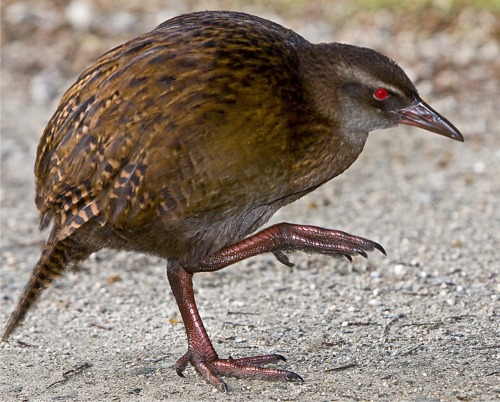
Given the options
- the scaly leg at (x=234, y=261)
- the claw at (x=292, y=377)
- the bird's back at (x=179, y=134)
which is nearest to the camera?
the bird's back at (x=179, y=134)

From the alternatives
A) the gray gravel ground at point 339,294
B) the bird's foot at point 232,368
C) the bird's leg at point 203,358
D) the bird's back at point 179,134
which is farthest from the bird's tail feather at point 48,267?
the bird's foot at point 232,368

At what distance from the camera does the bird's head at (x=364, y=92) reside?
4367 mm

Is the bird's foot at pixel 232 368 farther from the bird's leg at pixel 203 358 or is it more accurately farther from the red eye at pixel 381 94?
the red eye at pixel 381 94

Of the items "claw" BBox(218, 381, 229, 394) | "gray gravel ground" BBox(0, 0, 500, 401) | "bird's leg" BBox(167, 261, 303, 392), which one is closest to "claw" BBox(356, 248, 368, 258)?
"gray gravel ground" BBox(0, 0, 500, 401)

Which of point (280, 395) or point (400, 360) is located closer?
point (280, 395)

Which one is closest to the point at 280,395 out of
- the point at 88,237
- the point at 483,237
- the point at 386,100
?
the point at 88,237

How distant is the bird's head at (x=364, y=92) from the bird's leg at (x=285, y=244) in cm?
49

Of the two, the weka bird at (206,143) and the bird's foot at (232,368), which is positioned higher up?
the weka bird at (206,143)

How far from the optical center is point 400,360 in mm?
4508

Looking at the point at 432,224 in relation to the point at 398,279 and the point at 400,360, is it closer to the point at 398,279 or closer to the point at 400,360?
the point at 398,279

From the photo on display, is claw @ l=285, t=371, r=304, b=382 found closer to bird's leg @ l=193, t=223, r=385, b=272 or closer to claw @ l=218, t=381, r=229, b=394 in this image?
claw @ l=218, t=381, r=229, b=394

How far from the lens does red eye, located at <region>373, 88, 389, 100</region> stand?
4414mm

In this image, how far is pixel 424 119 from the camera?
4512 millimetres

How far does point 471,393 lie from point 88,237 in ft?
5.56
